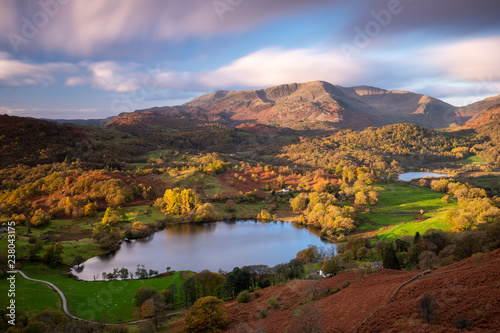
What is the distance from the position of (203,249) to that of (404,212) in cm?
4350

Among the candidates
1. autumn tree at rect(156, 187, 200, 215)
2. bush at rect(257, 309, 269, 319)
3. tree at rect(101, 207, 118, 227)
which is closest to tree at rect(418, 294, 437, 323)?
bush at rect(257, 309, 269, 319)

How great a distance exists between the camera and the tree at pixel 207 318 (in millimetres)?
21688

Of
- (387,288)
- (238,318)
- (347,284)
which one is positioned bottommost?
(238,318)

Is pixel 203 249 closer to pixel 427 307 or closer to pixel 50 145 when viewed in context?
pixel 427 307

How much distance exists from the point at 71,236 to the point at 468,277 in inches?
2353

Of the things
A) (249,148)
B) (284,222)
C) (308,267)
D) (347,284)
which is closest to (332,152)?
(249,148)

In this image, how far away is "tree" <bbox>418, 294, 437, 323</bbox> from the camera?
492 inches

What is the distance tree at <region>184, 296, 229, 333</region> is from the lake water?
2102cm

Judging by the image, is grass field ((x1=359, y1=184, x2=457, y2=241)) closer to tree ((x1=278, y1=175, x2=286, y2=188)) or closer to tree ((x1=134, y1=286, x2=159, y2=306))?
tree ((x1=278, y1=175, x2=286, y2=188))

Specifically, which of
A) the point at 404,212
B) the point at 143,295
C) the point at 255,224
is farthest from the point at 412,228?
the point at 143,295

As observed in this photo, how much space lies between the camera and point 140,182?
84812 millimetres

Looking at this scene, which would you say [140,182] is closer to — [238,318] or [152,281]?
[152,281]

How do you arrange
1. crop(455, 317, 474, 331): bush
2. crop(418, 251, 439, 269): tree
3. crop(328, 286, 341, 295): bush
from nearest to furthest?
crop(455, 317, 474, 331): bush
crop(328, 286, 341, 295): bush
crop(418, 251, 439, 269): tree

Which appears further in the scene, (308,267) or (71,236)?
(71,236)
